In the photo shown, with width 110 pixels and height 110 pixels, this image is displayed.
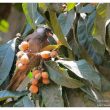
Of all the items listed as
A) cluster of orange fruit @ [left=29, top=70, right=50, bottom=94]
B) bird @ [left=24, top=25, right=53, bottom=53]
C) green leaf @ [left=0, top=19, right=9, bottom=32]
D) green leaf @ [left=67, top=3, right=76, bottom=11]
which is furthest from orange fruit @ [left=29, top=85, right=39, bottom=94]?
green leaf @ [left=0, top=19, right=9, bottom=32]

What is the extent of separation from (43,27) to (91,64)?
16cm

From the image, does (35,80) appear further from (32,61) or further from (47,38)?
(47,38)

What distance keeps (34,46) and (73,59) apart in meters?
0.10

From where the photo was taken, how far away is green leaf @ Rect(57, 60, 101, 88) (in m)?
1.01

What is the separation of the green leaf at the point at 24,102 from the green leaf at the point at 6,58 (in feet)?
0.29

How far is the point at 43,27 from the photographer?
45.3 inches

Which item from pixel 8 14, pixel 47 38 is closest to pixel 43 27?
pixel 47 38

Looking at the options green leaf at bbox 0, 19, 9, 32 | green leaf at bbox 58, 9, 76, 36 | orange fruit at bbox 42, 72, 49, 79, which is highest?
green leaf at bbox 0, 19, 9, 32

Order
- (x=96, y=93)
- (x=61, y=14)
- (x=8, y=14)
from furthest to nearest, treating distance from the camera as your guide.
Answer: (x=8, y=14), (x=61, y=14), (x=96, y=93)

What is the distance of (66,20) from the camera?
3.66ft


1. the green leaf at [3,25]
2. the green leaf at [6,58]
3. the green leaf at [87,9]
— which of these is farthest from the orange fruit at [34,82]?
the green leaf at [3,25]

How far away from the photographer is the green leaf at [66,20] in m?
1.09

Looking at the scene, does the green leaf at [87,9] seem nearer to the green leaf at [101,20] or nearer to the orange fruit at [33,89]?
the green leaf at [101,20]

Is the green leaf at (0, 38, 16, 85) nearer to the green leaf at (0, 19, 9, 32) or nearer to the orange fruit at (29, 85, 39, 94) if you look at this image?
the orange fruit at (29, 85, 39, 94)
